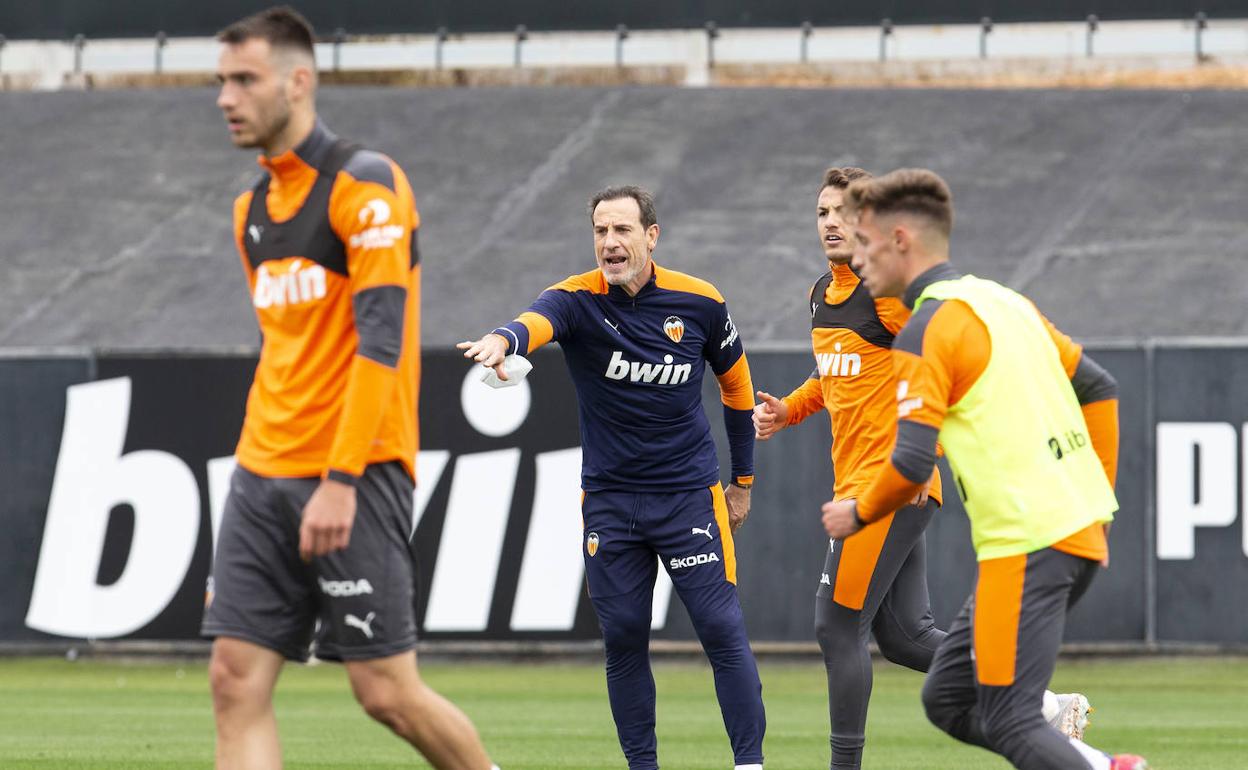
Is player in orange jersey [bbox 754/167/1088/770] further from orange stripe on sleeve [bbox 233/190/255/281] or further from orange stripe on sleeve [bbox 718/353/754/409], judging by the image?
orange stripe on sleeve [bbox 233/190/255/281]

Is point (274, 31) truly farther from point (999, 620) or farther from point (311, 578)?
point (999, 620)

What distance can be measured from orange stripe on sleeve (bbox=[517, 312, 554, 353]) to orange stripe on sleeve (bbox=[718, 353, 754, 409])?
1.04m

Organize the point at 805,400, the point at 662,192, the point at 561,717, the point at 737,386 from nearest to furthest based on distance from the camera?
1. the point at 737,386
2. the point at 805,400
3. the point at 561,717
4. the point at 662,192

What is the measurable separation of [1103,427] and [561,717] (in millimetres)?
6916

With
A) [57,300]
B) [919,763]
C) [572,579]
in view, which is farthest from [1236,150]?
[919,763]

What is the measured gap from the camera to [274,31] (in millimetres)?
5805

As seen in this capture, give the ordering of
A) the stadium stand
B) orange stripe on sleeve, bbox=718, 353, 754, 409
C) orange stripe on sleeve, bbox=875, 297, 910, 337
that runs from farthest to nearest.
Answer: the stadium stand
orange stripe on sleeve, bbox=718, 353, 754, 409
orange stripe on sleeve, bbox=875, 297, 910, 337

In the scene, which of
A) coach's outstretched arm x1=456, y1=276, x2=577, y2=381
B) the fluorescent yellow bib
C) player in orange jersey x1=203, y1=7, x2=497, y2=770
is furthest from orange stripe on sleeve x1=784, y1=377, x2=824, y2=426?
player in orange jersey x1=203, y1=7, x2=497, y2=770

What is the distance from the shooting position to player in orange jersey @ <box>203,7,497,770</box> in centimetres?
571

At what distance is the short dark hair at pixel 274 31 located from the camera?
19.0 feet

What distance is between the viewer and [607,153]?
24969 mm

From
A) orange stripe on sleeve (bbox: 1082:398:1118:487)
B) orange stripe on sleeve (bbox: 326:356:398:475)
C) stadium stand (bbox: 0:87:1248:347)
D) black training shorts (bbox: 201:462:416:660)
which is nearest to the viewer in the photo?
orange stripe on sleeve (bbox: 326:356:398:475)

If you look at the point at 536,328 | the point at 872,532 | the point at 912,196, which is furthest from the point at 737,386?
the point at 912,196

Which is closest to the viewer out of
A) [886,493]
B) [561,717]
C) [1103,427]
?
[886,493]
